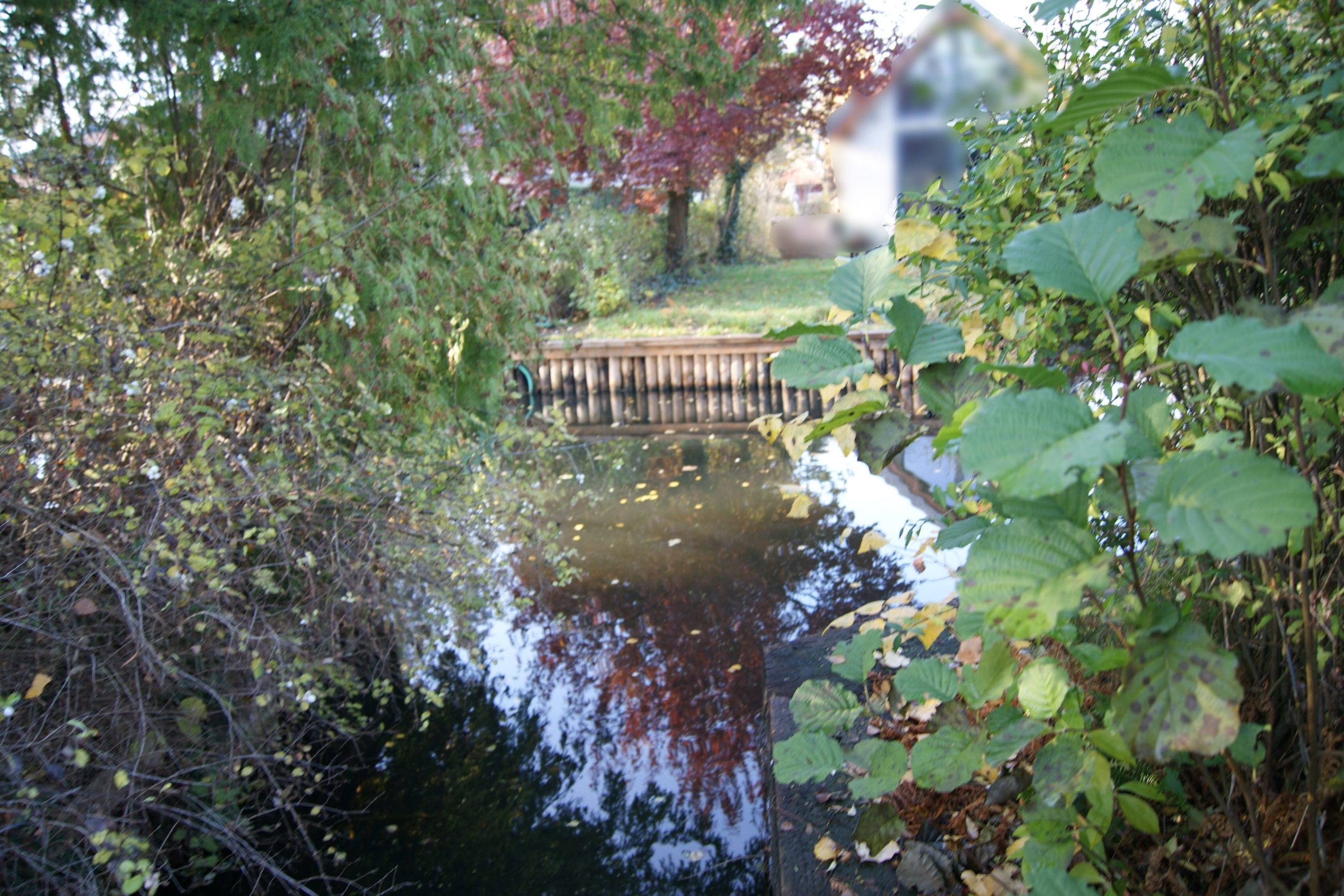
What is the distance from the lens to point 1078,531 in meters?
1.00

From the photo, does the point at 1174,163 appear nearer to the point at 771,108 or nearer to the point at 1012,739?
the point at 1012,739

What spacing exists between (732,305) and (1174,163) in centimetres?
Result: 1333

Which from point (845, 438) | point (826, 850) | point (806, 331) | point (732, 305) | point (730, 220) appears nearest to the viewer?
point (806, 331)

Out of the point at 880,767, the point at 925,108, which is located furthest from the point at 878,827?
the point at 925,108

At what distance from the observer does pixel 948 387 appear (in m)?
1.38

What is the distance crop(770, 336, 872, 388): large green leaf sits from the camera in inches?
49.5

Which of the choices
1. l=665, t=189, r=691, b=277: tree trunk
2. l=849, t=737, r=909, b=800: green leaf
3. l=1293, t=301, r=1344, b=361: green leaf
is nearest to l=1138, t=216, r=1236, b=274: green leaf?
l=1293, t=301, r=1344, b=361: green leaf

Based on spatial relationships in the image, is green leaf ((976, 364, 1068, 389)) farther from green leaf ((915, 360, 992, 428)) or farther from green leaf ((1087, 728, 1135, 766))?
green leaf ((1087, 728, 1135, 766))

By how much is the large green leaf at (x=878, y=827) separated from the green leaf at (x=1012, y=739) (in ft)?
1.49

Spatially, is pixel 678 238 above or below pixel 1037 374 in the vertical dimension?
above

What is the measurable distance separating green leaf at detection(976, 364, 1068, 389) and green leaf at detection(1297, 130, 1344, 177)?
13.2 inches

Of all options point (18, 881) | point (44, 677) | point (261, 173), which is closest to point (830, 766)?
point (44, 677)

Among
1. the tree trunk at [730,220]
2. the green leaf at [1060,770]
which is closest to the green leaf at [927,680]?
the green leaf at [1060,770]

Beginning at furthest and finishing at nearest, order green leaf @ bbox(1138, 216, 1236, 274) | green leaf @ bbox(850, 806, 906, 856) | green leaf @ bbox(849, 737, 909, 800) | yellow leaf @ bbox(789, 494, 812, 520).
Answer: yellow leaf @ bbox(789, 494, 812, 520)
green leaf @ bbox(850, 806, 906, 856)
green leaf @ bbox(849, 737, 909, 800)
green leaf @ bbox(1138, 216, 1236, 274)
